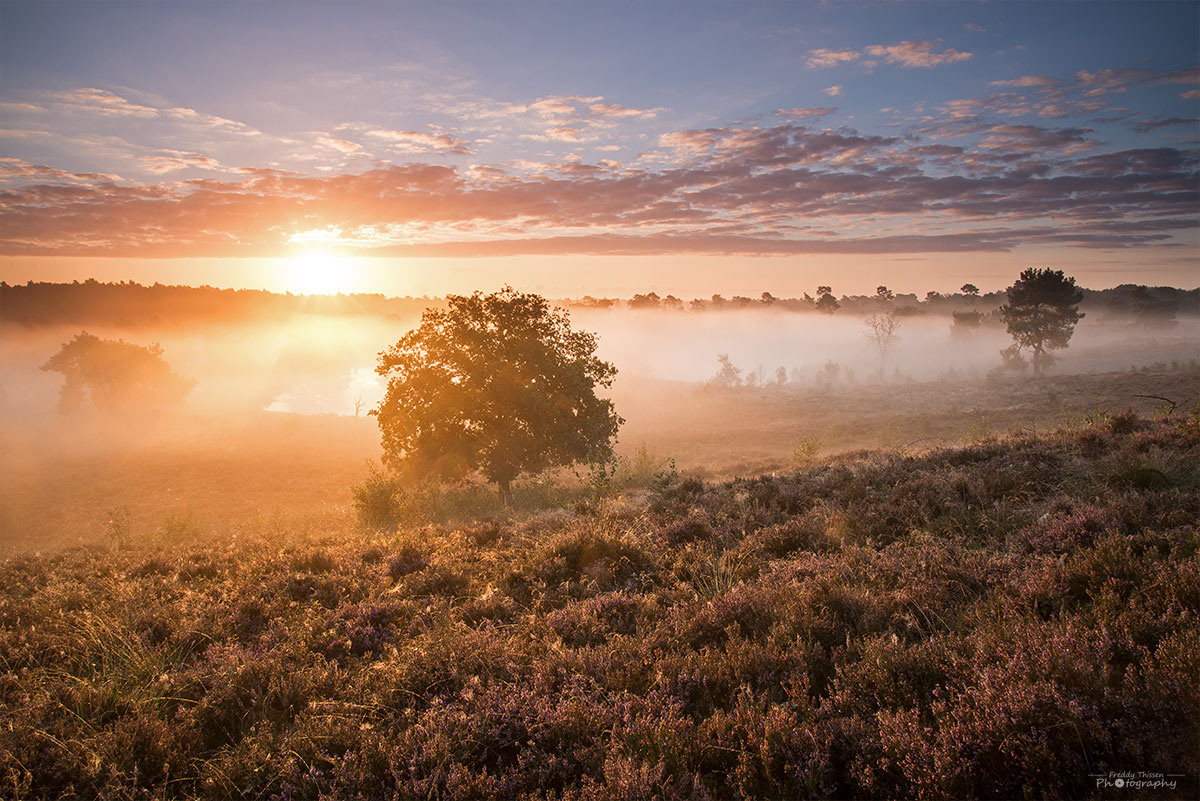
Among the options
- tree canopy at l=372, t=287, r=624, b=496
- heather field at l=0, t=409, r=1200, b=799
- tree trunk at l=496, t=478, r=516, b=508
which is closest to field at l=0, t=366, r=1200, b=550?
tree canopy at l=372, t=287, r=624, b=496

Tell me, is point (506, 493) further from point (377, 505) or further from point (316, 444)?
point (316, 444)

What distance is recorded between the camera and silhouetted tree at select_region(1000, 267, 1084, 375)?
65.3 meters

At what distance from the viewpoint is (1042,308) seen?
68875 mm

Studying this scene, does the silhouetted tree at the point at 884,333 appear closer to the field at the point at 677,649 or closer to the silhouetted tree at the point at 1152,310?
the silhouetted tree at the point at 1152,310

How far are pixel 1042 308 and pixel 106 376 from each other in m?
136

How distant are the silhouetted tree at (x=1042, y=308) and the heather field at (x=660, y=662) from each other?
73.9 m

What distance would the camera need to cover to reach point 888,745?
3133mm

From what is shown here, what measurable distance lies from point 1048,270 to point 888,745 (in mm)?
83375

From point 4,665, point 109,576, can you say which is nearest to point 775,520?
point 4,665

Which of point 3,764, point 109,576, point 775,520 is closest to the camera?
point 3,764

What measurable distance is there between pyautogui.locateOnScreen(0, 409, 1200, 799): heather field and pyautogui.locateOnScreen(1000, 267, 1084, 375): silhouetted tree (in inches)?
2910

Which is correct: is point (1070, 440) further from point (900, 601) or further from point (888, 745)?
point (888, 745)

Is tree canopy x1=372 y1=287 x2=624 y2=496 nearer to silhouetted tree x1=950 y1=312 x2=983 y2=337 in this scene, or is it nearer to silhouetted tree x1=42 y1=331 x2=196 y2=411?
silhouetted tree x1=42 y1=331 x2=196 y2=411

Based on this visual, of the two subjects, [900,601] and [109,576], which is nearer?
[900,601]
